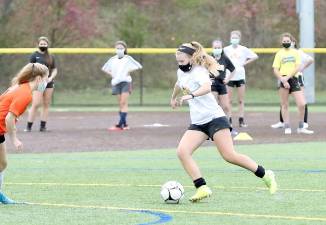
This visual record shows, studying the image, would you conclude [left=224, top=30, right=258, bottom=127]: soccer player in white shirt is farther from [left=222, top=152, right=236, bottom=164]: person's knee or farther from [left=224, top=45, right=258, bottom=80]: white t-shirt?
[left=222, top=152, right=236, bottom=164]: person's knee

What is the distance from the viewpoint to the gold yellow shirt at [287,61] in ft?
71.3

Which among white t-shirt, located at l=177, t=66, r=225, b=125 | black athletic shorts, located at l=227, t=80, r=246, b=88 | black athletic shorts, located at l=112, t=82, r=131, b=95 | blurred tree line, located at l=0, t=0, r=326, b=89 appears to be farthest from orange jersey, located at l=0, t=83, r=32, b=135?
blurred tree line, located at l=0, t=0, r=326, b=89

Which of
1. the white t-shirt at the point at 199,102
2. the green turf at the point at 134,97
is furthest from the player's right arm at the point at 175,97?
the green turf at the point at 134,97

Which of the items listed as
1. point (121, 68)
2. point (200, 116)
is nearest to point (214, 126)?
point (200, 116)

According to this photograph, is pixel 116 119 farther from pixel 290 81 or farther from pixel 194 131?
pixel 194 131

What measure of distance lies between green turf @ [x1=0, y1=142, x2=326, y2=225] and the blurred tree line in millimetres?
17706

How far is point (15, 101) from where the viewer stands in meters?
11.4

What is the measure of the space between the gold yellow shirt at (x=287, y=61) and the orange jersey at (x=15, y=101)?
1092 cm

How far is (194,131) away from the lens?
12.0 m

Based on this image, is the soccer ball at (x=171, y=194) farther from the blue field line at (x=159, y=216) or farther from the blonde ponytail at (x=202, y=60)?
the blonde ponytail at (x=202, y=60)

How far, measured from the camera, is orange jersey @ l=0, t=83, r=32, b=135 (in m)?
11.4

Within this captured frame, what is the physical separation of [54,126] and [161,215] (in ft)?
49.1

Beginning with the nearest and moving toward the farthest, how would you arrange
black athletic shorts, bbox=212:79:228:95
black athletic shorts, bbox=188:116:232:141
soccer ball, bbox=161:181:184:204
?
soccer ball, bbox=161:181:184:204, black athletic shorts, bbox=188:116:232:141, black athletic shorts, bbox=212:79:228:95

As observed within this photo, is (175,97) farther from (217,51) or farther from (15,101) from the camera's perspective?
(217,51)
